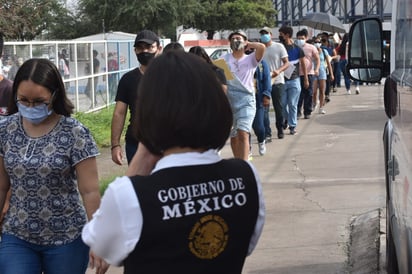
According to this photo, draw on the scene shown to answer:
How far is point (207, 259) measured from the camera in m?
2.32

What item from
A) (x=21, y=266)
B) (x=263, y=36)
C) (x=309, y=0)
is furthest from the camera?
(x=309, y=0)

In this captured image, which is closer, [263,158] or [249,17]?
[263,158]

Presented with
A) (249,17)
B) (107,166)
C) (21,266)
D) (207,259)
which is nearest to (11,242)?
(21,266)

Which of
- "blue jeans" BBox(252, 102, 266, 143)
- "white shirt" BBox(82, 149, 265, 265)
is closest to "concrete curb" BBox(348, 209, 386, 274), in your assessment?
"blue jeans" BBox(252, 102, 266, 143)

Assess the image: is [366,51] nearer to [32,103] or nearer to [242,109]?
[32,103]

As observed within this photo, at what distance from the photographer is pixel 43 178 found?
12.2 feet

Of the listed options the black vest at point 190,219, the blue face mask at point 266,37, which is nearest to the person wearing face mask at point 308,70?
the blue face mask at point 266,37

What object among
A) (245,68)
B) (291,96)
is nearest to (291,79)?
(291,96)

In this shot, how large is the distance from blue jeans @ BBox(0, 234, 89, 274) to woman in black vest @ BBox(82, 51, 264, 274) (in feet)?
4.86

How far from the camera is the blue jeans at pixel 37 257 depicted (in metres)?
3.72

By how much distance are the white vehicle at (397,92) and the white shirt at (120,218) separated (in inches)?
50.0

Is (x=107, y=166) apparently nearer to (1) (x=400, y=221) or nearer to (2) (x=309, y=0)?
(1) (x=400, y=221)

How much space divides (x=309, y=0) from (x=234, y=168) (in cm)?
7206

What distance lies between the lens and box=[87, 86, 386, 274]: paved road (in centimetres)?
630
